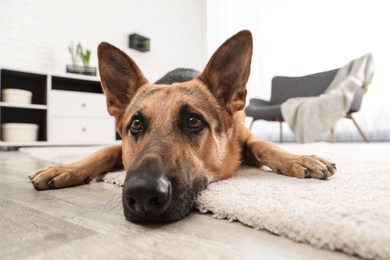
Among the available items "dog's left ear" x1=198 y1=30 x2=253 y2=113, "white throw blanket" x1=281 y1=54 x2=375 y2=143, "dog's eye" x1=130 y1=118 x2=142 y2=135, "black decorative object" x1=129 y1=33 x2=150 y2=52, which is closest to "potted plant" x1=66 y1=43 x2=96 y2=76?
"black decorative object" x1=129 y1=33 x2=150 y2=52

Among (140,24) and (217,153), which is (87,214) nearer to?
(217,153)

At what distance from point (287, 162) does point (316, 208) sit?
55 centimetres

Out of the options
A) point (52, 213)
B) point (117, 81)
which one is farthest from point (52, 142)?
point (52, 213)

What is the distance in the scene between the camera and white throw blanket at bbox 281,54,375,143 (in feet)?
14.1

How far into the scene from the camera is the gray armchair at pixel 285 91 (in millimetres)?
5102

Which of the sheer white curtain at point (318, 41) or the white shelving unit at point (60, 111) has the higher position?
the sheer white curtain at point (318, 41)

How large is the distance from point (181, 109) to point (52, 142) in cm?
413

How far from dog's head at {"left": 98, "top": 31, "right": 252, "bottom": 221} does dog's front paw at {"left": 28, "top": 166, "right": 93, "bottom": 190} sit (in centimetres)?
27

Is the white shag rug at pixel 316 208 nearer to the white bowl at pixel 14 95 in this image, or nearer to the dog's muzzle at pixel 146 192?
the dog's muzzle at pixel 146 192

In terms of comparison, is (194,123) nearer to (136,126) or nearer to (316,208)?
(136,126)

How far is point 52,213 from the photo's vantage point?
85 centimetres

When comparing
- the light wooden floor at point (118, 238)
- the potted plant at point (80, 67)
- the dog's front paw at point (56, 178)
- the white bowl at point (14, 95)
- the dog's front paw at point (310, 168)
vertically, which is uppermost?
the potted plant at point (80, 67)

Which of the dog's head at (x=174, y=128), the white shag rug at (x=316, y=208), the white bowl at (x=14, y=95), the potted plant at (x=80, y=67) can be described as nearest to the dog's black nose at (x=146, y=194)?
the dog's head at (x=174, y=128)

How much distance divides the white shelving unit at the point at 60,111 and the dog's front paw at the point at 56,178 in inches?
138
